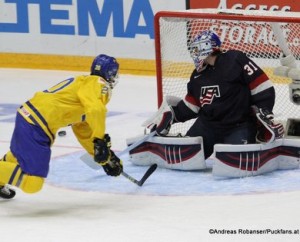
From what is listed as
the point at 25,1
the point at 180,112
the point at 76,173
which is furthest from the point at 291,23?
the point at 25,1

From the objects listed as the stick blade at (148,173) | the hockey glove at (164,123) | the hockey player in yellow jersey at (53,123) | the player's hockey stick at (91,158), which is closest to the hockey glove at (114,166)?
the hockey player in yellow jersey at (53,123)

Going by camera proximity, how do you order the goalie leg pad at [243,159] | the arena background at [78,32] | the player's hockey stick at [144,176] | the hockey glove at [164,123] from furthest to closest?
the arena background at [78,32] → the hockey glove at [164,123] → the goalie leg pad at [243,159] → the player's hockey stick at [144,176]

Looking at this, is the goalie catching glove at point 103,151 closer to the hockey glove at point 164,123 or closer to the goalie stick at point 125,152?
the goalie stick at point 125,152

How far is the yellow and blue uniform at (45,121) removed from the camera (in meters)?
4.80

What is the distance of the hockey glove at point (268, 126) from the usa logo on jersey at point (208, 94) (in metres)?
0.23

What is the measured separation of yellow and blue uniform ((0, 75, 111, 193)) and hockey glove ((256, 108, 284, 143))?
2.93 feet

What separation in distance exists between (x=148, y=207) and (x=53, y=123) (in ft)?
1.84

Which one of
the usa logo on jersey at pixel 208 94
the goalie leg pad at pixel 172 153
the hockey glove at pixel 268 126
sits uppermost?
the usa logo on jersey at pixel 208 94

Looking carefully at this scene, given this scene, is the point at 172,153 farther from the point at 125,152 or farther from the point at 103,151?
the point at 103,151

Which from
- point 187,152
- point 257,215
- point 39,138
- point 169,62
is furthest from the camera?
point 169,62

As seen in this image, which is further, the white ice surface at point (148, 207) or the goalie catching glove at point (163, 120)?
the goalie catching glove at point (163, 120)

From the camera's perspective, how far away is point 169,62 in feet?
20.9

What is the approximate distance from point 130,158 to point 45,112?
39.9 inches

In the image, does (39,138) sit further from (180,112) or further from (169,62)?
(169,62)
